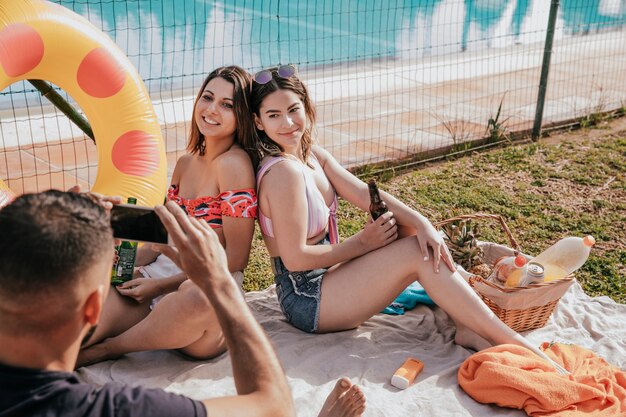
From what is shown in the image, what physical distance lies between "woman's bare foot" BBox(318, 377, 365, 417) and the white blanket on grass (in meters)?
0.20

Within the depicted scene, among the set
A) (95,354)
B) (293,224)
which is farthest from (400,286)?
(95,354)

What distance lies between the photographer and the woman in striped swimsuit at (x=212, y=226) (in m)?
2.90

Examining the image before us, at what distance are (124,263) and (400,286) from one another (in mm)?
1153

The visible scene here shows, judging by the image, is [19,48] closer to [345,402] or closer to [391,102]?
[345,402]

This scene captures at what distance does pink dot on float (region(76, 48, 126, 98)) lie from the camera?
144 inches

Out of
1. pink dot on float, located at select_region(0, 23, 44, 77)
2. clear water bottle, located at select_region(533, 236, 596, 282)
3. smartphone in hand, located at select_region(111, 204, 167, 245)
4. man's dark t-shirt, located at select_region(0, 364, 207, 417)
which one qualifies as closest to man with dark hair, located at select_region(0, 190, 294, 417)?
man's dark t-shirt, located at select_region(0, 364, 207, 417)

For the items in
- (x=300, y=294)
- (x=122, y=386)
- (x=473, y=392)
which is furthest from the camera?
(x=300, y=294)

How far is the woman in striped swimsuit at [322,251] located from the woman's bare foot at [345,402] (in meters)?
0.63

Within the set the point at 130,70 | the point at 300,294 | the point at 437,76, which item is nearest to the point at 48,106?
the point at 130,70

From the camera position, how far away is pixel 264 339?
1.72 m

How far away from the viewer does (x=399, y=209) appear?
3.38 meters

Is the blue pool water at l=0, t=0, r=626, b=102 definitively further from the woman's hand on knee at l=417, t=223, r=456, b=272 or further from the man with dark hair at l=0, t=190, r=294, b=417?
the man with dark hair at l=0, t=190, r=294, b=417

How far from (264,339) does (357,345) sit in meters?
1.65

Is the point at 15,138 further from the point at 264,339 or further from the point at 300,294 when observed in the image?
the point at 264,339
